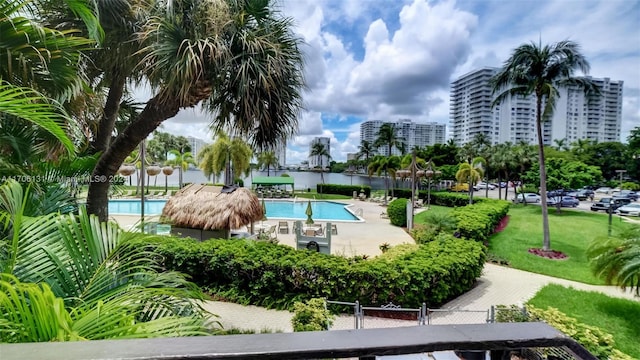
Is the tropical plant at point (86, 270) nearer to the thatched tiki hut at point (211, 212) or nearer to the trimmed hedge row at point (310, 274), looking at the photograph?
the trimmed hedge row at point (310, 274)

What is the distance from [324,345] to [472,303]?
Answer: 894cm

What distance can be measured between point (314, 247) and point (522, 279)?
7.27 m

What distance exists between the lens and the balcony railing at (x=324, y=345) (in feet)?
2.57

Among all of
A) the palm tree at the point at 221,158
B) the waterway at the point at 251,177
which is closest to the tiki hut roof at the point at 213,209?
the palm tree at the point at 221,158

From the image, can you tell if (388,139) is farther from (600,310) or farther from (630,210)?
(600,310)

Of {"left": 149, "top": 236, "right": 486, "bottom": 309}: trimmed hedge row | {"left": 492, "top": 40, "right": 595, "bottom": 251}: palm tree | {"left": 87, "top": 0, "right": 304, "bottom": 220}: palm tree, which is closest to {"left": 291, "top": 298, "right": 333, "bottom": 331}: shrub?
{"left": 149, "top": 236, "right": 486, "bottom": 309}: trimmed hedge row

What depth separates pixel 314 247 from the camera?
1195cm

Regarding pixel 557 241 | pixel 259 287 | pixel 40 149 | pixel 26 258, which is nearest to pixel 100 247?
pixel 26 258

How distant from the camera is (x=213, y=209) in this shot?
12.2 m

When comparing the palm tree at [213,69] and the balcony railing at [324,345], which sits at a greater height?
the palm tree at [213,69]

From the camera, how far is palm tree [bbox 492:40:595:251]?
1257cm

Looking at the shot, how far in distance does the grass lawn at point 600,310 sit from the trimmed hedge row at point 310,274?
2409 millimetres

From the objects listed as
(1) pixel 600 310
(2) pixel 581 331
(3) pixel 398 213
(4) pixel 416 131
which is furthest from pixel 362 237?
(4) pixel 416 131

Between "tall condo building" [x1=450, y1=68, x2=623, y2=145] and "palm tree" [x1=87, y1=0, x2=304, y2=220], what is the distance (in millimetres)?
82491
